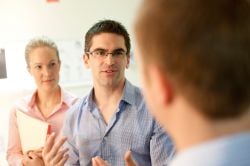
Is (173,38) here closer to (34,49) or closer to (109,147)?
(109,147)

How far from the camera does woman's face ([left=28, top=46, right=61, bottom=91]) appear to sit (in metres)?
2.01

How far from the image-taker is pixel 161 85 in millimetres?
532

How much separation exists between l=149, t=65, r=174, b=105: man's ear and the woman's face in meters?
1.53

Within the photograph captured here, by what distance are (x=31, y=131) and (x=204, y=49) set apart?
155 cm

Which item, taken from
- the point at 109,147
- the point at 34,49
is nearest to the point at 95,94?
the point at 109,147

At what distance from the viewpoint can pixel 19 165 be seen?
1891 mm

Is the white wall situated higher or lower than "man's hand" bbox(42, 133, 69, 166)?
higher

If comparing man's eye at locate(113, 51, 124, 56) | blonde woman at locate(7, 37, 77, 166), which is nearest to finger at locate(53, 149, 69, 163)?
blonde woman at locate(7, 37, 77, 166)

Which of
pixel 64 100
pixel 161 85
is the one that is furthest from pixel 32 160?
pixel 161 85

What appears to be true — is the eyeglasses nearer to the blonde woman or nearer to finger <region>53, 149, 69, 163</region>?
the blonde woman

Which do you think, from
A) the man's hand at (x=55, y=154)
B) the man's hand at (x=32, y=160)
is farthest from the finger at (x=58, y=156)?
the man's hand at (x=32, y=160)

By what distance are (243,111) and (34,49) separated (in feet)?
5.56

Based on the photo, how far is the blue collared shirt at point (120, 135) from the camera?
1637 millimetres

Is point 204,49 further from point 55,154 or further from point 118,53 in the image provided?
point 118,53
